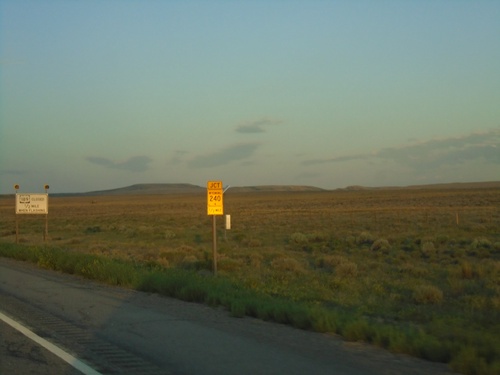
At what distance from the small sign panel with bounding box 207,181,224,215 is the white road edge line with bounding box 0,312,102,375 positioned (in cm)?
758

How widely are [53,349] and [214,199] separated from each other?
998cm

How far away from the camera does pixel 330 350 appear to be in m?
10.2

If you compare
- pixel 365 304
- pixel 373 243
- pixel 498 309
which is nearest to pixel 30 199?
pixel 373 243

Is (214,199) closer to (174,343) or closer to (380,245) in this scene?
(174,343)

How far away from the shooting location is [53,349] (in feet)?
34.1

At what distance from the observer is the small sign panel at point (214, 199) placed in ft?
65.3

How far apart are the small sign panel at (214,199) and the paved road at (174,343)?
4.33 metres

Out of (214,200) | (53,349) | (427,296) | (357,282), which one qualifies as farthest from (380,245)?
(53,349)

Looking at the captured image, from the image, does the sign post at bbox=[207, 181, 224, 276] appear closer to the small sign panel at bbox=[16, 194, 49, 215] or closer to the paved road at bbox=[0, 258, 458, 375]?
the paved road at bbox=[0, 258, 458, 375]

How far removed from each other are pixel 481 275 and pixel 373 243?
12274mm

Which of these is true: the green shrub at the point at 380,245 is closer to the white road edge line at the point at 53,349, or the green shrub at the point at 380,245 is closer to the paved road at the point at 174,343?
the paved road at the point at 174,343

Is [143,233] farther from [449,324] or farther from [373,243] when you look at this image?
[449,324]

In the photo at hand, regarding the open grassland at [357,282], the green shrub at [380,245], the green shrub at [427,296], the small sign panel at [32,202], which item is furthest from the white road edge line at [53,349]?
the small sign panel at [32,202]

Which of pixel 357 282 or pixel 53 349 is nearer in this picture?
pixel 53 349
